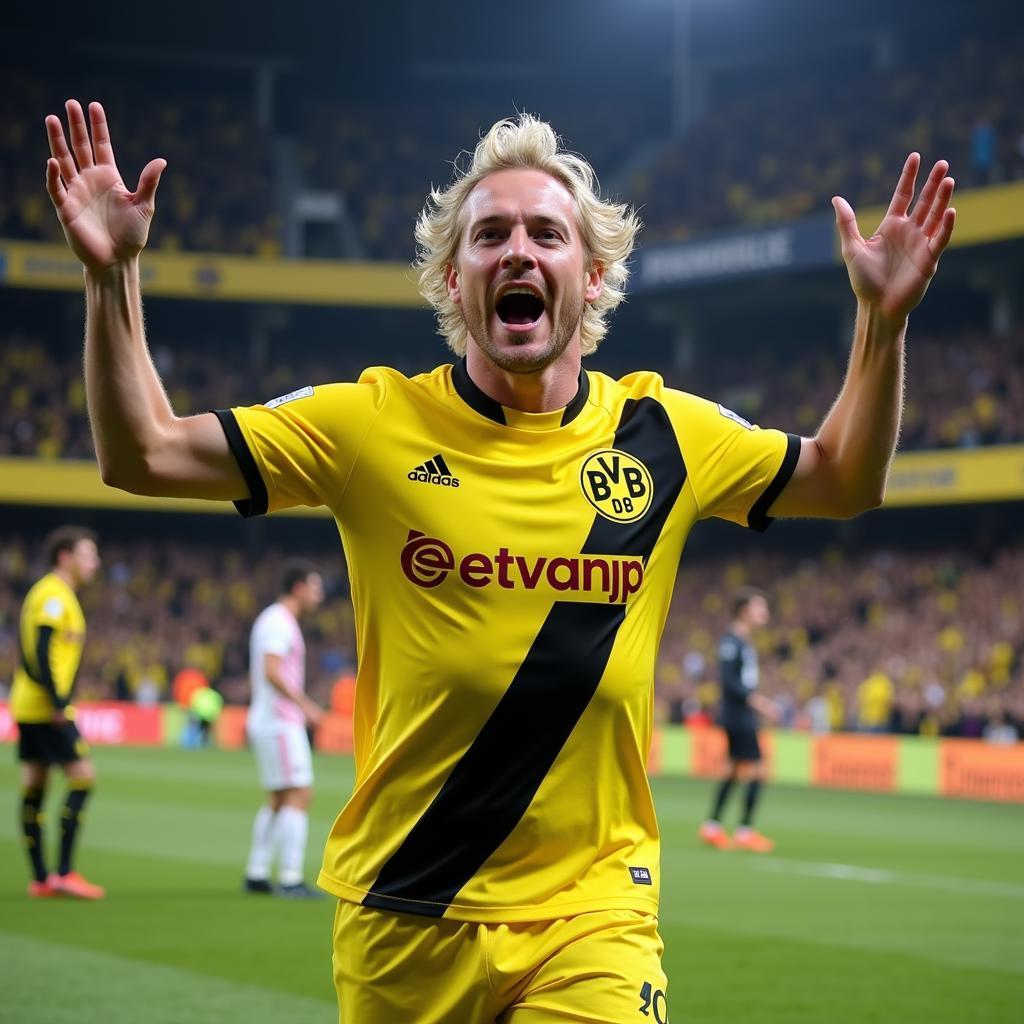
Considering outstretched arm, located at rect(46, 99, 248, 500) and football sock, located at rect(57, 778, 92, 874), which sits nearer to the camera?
outstretched arm, located at rect(46, 99, 248, 500)

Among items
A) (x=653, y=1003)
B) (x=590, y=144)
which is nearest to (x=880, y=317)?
(x=653, y=1003)

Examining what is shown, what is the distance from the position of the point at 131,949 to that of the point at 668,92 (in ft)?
138

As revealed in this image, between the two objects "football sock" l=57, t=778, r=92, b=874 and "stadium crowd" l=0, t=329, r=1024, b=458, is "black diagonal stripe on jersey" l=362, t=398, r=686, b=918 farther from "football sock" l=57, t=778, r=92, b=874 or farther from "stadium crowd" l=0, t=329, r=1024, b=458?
"stadium crowd" l=0, t=329, r=1024, b=458

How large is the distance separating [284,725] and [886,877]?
5318mm

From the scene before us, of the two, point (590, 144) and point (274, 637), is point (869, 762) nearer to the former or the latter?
point (274, 637)

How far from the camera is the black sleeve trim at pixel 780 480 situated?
3.96m

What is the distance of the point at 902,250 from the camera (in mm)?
3775

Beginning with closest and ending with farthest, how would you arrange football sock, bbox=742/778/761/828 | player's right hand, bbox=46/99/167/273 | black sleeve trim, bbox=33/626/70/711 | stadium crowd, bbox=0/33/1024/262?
1. player's right hand, bbox=46/99/167/273
2. black sleeve trim, bbox=33/626/70/711
3. football sock, bbox=742/778/761/828
4. stadium crowd, bbox=0/33/1024/262

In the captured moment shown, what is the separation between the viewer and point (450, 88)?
5131cm

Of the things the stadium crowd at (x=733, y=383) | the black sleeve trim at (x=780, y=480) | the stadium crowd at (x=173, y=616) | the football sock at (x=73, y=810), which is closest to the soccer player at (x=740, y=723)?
the football sock at (x=73, y=810)

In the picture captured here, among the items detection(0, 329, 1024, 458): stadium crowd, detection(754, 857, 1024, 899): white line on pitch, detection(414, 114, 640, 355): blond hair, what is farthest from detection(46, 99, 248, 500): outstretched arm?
detection(0, 329, 1024, 458): stadium crowd

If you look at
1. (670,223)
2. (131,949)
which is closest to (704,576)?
(670,223)

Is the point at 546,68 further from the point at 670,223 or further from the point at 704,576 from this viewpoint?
the point at 704,576

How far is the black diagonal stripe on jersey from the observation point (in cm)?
361
